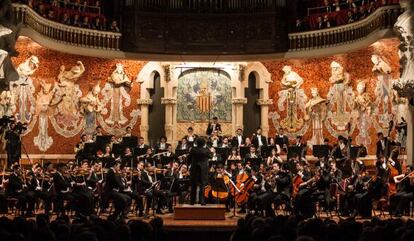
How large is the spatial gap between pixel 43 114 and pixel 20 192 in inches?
263

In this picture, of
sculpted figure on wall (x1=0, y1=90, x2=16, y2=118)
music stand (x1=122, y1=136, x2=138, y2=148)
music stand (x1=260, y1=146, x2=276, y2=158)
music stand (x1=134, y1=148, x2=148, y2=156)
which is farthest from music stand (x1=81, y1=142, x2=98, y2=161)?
music stand (x1=260, y1=146, x2=276, y2=158)

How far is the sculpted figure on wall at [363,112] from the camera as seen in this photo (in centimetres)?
1958

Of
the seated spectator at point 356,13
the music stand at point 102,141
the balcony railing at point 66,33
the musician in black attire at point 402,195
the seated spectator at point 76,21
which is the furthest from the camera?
the seated spectator at point 76,21

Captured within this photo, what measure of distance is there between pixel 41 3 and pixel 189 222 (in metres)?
9.24

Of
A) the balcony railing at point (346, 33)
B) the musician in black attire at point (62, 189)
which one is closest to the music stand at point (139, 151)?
the musician in black attire at point (62, 189)

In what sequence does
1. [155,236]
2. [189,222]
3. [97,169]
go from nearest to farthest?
[155,236], [189,222], [97,169]

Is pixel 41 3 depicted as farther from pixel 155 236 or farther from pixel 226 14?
pixel 155 236

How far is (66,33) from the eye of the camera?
1952 centimetres

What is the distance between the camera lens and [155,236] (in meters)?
7.70

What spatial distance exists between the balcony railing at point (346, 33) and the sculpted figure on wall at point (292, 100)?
96 centimetres

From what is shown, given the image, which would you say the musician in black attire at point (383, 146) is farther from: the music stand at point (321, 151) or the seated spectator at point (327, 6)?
the seated spectator at point (327, 6)

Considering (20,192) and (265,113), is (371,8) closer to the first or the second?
(265,113)

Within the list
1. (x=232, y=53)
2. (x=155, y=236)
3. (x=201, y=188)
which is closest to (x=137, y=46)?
(x=232, y=53)

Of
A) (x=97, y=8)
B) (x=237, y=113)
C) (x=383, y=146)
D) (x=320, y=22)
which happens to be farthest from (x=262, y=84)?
(x=383, y=146)
